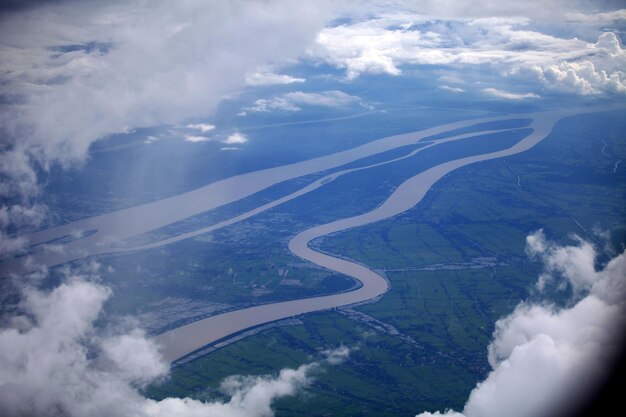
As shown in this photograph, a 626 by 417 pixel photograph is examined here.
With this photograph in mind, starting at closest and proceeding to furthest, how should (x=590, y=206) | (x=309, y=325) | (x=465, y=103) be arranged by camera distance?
(x=309, y=325) → (x=590, y=206) → (x=465, y=103)

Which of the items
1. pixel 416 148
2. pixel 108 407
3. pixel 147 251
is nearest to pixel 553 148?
pixel 416 148

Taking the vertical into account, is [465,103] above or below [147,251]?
above

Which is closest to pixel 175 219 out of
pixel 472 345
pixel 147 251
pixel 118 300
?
pixel 147 251

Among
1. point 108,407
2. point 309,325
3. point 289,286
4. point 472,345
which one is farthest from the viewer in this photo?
point 289,286

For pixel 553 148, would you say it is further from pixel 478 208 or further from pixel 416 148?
pixel 478 208

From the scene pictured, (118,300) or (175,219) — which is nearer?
(118,300)

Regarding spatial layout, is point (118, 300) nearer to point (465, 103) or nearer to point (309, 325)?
point (309, 325)
